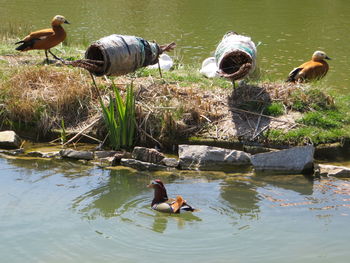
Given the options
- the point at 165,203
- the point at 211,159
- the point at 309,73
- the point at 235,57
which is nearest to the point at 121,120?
the point at 211,159

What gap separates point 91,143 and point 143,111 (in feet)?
2.94

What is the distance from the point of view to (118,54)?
8430 millimetres

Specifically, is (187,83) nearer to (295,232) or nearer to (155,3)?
(295,232)

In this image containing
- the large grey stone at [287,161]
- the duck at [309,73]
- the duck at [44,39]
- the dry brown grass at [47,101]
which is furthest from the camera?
the duck at [44,39]

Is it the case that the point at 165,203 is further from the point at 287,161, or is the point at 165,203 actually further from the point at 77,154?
the point at 77,154

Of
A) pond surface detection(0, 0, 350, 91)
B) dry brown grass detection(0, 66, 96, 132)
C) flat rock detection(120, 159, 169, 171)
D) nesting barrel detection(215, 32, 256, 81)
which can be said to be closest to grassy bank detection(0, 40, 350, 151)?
dry brown grass detection(0, 66, 96, 132)

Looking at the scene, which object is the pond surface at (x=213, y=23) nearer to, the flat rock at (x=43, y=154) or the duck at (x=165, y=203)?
the flat rock at (x=43, y=154)

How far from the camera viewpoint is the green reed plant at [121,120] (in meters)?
8.07

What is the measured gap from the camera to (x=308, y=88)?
8.91 m

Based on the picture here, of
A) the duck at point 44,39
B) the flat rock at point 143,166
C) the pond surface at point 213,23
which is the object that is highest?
the pond surface at point 213,23

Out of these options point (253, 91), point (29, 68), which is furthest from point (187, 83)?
point (29, 68)

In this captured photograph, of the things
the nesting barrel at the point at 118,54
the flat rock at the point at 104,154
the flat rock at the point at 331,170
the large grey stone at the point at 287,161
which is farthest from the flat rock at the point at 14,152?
the flat rock at the point at 331,170

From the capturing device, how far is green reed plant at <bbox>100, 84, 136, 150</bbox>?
807 cm

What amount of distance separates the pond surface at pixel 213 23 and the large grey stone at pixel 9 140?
5863 millimetres
